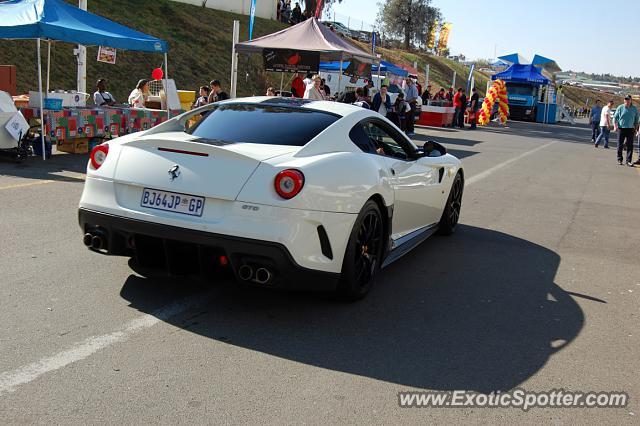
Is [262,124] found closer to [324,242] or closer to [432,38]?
[324,242]

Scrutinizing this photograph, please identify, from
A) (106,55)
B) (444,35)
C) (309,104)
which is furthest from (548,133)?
(444,35)

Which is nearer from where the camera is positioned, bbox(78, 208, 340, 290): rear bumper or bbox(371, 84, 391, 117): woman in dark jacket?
bbox(78, 208, 340, 290): rear bumper

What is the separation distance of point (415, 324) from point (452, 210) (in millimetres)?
3102

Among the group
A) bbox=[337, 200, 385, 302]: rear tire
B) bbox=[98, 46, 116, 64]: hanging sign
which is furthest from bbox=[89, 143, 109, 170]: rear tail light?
bbox=[98, 46, 116, 64]: hanging sign

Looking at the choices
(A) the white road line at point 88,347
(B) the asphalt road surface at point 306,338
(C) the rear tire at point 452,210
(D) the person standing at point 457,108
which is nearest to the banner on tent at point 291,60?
(C) the rear tire at point 452,210

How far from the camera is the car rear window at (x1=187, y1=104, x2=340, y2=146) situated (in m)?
4.87

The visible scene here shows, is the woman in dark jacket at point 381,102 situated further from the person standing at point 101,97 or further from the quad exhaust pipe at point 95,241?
the quad exhaust pipe at point 95,241

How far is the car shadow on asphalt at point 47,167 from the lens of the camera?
9859mm

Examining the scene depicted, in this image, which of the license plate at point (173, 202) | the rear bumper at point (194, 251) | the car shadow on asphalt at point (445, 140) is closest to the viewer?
the rear bumper at point (194, 251)

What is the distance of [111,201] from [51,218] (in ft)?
9.63

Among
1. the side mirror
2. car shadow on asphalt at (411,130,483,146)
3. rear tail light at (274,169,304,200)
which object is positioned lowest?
A: car shadow on asphalt at (411,130,483,146)

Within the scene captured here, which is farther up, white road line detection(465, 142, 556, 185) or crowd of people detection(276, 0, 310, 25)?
crowd of people detection(276, 0, 310, 25)

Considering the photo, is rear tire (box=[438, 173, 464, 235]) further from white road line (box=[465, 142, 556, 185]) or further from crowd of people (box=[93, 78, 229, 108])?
crowd of people (box=[93, 78, 229, 108])

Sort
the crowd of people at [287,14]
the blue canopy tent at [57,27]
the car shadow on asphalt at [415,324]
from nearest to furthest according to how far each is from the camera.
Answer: the car shadow on asphalt at [415,324] → the blue canopy tent at [57,27] → the crowd of people at [287,14]
